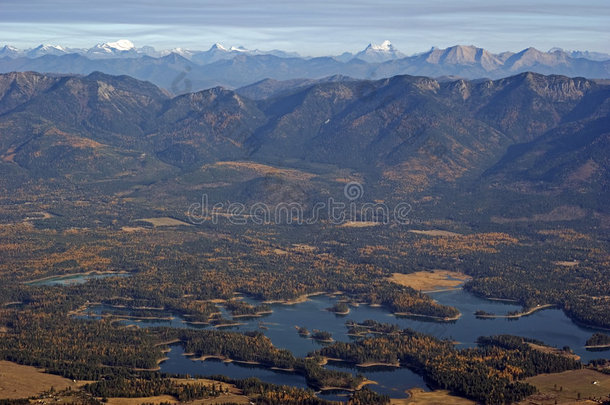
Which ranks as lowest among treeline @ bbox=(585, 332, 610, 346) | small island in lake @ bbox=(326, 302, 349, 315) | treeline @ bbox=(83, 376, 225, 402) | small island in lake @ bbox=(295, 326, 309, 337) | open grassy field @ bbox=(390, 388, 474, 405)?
open grassy field @ bbox=(390, 388, 474, 405)

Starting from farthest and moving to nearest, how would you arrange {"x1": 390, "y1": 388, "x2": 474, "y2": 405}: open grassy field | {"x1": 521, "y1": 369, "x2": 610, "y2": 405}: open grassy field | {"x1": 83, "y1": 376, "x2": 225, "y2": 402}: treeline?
{"x1": 521, "y1": 369, "x2": 610, "y2": 405}: open grassy field
{"x1": 390, "y1": 388, "x2": 474, "y2": 405}: open grassy field
{"x1": 83, "y1": 376, "x2": 225, "y2": 402}: treeline

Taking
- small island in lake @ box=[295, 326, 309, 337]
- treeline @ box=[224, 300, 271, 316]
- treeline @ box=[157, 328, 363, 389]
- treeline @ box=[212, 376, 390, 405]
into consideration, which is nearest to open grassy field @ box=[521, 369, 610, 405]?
treeline @ box=[212, 376, 390, 405]

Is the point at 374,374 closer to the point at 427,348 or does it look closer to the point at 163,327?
the point at 427,348

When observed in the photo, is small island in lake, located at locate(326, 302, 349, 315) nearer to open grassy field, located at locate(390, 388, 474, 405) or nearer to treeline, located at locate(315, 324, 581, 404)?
treeline, located at locate(315, 324, 581, 404)

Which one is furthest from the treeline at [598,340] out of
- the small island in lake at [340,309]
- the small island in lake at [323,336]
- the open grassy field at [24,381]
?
the open grassy field at [24,381]

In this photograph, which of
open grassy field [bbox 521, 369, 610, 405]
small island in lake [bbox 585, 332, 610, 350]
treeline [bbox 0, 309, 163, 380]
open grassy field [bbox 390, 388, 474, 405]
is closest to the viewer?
open grassy field [bbox 390, 388, 474, 405]
